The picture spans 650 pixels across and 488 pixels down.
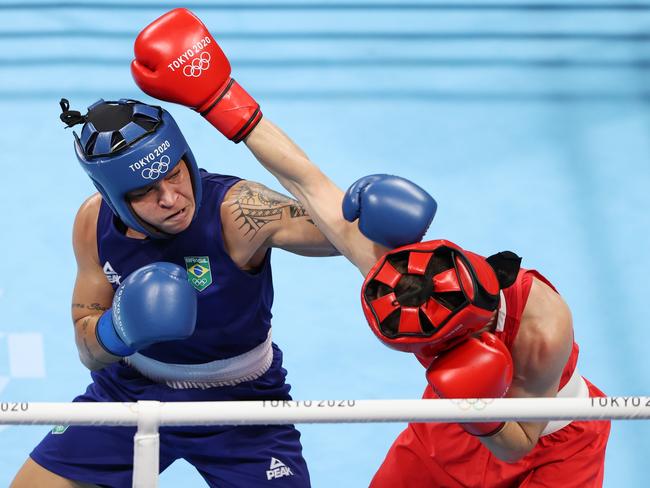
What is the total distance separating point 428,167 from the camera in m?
5.66

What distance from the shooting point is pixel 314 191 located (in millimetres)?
3236

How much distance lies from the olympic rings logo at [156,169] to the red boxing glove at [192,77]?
29cm

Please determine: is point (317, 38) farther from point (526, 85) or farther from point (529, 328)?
point (529, 328)

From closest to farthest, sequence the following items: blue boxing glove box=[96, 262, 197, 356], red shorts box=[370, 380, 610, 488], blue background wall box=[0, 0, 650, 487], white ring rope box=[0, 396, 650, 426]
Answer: white ring rope box=[0, 396, 650, 426]
blue boxing glove box=[96, 262, 197, 356]
red shorts box=[370, 380, 610, 488]
blue background wall box=[0, 0, 650, 487]

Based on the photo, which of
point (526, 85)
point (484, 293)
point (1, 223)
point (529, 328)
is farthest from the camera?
point (526, 85)

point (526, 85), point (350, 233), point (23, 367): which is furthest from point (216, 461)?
point (526, 85)

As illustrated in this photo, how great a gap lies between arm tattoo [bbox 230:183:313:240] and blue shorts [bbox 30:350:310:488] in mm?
564

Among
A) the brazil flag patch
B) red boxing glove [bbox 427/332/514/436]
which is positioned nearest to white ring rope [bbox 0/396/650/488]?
red boxing glove [bbox 427/332/514/436]

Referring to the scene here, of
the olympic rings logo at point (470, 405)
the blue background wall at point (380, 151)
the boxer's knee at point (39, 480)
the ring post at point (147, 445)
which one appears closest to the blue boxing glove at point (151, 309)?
the boxer's knee at point (39, 480)

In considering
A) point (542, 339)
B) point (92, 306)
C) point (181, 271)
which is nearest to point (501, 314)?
point (542, 339)

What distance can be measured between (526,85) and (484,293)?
3624 millimetres

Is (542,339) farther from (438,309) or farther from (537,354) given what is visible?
(438,309)

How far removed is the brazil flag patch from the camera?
11.0 feet

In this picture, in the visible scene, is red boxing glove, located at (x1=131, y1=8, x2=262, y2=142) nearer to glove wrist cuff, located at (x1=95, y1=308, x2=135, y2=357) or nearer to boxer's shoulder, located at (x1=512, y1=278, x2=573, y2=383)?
glove wrist cuff, located at (x1=95, y1=308, x2=135, y2=357)
